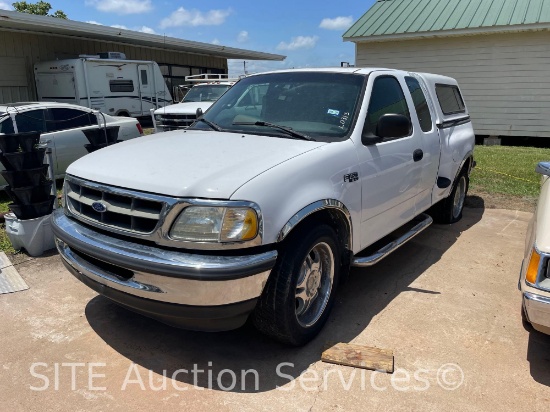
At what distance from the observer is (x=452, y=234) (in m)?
5.80

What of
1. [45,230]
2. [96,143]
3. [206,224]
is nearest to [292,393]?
[206,224]

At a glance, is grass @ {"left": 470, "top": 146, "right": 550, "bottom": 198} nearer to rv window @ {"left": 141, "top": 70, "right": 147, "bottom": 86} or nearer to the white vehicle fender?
the white vehicle fender

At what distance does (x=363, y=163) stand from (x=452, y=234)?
2797mm

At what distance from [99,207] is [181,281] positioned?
0.83m

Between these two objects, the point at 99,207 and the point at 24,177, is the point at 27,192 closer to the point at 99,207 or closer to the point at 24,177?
the point at 24,177

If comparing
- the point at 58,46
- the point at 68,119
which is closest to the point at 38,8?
the point at 58,46

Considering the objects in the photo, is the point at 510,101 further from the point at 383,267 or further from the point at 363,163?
the point at 363,163

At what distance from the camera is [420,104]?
15.7 ft

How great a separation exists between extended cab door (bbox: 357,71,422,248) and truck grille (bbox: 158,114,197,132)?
23.6 feet

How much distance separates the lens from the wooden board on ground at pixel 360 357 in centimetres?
304

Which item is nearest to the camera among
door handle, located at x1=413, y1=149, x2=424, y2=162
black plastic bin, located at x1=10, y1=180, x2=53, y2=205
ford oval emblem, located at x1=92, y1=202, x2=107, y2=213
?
ford oval emblem, located at x1=92, y1=202, x2=107, y2=213

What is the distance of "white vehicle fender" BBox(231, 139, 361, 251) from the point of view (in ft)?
9.00

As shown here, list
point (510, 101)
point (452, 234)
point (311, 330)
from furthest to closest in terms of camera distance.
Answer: point (510, 101) < point (452, 234) < point (311, 330)

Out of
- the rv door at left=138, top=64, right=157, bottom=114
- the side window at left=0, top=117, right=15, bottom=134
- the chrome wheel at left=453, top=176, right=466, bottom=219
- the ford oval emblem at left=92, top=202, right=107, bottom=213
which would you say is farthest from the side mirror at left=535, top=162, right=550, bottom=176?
the rv door at left=138, top=64, right=157, bottom=114
